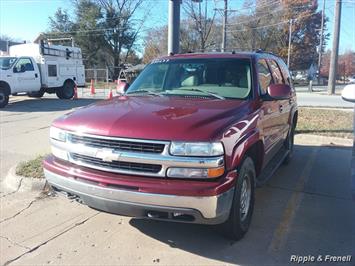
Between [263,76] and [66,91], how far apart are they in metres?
17.7

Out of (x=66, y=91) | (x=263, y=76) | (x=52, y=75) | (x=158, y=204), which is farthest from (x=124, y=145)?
(x=66, y=91)

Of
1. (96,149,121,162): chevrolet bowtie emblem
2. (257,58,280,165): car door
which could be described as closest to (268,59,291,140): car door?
(257,58,280,165): car door

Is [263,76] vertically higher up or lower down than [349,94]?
higher up

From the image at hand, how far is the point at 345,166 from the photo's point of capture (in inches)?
272

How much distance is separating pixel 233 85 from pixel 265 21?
2154 inches

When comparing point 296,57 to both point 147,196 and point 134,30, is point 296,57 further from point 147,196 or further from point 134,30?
point 147,196

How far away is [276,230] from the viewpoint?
4191 mm

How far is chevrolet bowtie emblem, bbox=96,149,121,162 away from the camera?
11.0 ft

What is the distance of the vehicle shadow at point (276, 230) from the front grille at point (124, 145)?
1160 millimetres

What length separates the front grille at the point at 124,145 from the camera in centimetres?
323

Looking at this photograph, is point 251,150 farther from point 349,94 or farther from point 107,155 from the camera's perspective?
point 107,155

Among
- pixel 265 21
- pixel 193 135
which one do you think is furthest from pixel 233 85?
pixel 265 21

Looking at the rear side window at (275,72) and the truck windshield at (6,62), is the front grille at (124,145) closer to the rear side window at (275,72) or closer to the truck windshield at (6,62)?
the rear side window at (275,72)

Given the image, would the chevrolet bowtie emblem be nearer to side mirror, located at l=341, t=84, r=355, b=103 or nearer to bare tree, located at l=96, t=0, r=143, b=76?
side mirror, located at l=341, t=84, r=355, b=103
